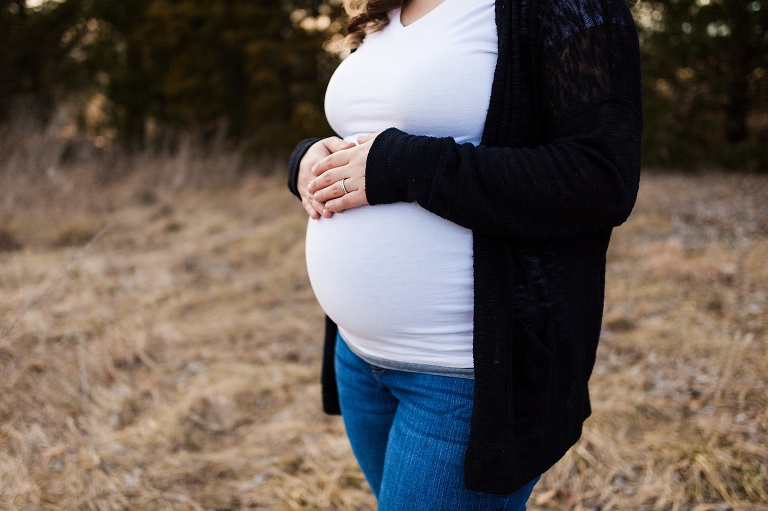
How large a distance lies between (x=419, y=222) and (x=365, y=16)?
51 centimetres

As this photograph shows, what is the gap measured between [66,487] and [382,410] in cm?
176

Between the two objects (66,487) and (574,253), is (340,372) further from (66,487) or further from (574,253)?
(66,487)

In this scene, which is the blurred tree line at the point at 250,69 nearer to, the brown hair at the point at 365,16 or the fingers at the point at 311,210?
the brown hair at the point at 365,16

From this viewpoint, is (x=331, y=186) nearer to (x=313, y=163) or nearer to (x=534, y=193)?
(x=313, y=163)

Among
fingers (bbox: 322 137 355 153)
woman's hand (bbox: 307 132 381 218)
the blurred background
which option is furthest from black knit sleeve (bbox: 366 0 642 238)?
the blurred background

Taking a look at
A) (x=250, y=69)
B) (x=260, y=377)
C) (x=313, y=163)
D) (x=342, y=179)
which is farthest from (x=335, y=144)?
(x=250, y=69)

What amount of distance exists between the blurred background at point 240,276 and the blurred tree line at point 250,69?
0.04m

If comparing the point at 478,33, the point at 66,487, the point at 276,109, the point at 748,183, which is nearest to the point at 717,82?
the point at 748,183

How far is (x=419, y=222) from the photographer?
950mm

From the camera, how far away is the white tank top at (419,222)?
36.3 inches

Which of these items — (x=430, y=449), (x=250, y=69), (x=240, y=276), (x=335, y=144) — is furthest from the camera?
(x=250, y=69)

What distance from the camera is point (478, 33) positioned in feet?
3.02

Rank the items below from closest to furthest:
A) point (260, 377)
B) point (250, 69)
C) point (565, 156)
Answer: point (565, 156)
point (260, 377)
point (250, 69)

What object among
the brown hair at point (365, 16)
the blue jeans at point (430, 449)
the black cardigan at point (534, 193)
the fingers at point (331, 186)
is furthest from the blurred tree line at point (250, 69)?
the blue jeans at point (430, 449)
